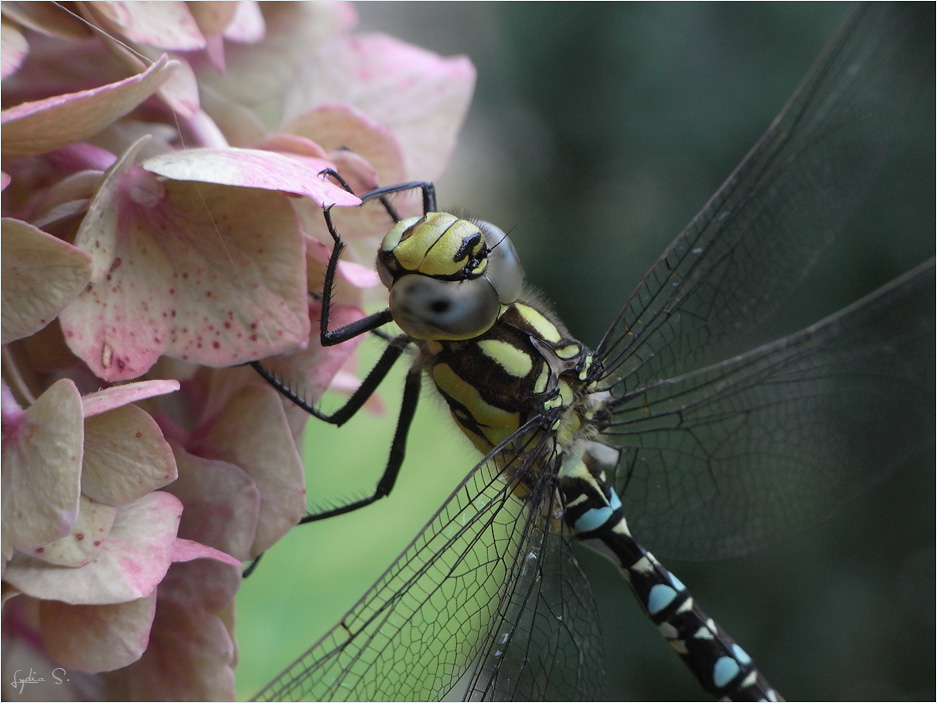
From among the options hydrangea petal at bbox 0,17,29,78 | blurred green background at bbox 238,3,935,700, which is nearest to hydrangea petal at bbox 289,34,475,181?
hydrangea petal at bbox 0,17,29,78

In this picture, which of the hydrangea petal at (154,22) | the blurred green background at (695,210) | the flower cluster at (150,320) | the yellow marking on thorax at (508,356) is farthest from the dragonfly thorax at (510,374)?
the blurred green background at (695,210)

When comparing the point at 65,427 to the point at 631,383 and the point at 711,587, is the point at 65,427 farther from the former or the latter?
the point at 711,587

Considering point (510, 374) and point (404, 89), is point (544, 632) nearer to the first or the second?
point (510, 374)

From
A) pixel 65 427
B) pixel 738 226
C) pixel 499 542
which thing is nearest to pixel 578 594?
pixel 499 542

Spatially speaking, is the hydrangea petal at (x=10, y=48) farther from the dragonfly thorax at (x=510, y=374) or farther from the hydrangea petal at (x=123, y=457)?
the dragonfly thorax at (x=510, y=374)

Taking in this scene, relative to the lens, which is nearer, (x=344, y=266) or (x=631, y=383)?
(x=344, y=266)

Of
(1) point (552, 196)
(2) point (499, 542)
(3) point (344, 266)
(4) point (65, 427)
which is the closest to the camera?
(4) point (65, 427)

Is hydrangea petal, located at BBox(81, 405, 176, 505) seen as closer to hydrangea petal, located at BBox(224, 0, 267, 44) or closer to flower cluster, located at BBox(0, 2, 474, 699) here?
flower cluster, located at BBox(0, 2, 474, 699)

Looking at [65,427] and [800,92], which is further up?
[800,92]
